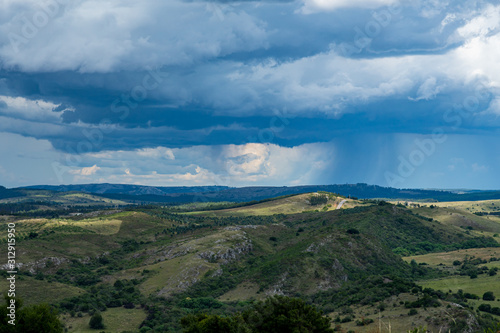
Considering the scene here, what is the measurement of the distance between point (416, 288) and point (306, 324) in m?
43.0

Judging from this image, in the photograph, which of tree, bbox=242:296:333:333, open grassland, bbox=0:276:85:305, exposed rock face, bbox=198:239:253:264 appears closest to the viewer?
tree, bbox=242:296:333:333

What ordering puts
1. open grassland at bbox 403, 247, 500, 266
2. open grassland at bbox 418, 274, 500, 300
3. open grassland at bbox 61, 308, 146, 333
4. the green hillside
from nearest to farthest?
the green hillside < open grassland at bbox 61, 308, 146, 333 < open grassland at bbox 418, 274, 500, 300 < open grassland at bbox 403, 247, 500, 266

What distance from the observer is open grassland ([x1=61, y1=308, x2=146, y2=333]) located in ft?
331

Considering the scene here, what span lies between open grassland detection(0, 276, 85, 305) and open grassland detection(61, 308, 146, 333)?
1325 cm

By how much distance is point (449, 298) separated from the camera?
3607 inches

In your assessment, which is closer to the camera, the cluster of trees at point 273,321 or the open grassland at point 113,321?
the cluster of trees at point 273,321

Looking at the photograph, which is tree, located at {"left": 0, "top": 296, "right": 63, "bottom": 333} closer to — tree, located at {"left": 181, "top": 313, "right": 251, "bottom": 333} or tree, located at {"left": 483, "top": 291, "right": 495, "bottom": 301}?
tree, located at {"left": 181, "top": 313, "right": 251, "bottom": 333}

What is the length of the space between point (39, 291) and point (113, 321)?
29.0 meters

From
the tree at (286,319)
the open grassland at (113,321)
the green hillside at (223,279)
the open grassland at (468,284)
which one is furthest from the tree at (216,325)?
the open grassland at (468,284)

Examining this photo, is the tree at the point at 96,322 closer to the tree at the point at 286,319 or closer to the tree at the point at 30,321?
the tree at the point at 30,321

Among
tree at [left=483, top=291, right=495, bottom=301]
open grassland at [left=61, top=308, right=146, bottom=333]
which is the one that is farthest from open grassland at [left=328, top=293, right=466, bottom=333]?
open grassland at [left=61, top=308, right=146, bottom=333]

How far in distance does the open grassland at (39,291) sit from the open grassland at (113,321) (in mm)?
13252

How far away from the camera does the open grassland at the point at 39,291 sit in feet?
383

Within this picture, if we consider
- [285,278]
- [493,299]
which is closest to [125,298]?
[285,278]
